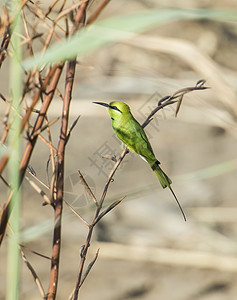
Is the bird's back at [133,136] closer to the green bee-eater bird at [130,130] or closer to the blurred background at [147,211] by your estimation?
the green bee-eater bird at [130,130]

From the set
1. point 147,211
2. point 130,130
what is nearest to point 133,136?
point 130,130

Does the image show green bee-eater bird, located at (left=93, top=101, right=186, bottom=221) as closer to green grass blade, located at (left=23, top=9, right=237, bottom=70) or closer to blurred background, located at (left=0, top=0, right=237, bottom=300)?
blurred background, located at (left=0, top=0, right=237, bottom=300)

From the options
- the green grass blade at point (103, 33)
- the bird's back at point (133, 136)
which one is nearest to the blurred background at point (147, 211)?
the bird's back at point (133, 136)

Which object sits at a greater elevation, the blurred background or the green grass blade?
the blurred background

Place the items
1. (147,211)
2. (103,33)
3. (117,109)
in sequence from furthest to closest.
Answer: (147,211) → (117,109) → (103,33)

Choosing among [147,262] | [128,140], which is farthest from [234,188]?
[128,140]

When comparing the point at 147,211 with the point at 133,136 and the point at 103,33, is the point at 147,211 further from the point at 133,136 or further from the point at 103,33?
the point at 103,33

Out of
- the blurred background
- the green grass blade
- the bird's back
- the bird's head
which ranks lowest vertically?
the green grass blade

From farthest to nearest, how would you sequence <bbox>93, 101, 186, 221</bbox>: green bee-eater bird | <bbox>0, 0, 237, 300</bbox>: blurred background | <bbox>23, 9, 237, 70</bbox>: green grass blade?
1. <bbox>0, 0, 237, 300</bbox>: blurred background
2. <bbox>93, 101, 186, 221</bbox>: green bee-eater bird
3. <bbox>23, 9, 237, 70</bbox>: green grass blade

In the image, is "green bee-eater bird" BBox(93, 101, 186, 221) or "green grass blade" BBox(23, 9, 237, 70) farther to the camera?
"green bee-eater bird" BBox(93, 101, 186, 221)

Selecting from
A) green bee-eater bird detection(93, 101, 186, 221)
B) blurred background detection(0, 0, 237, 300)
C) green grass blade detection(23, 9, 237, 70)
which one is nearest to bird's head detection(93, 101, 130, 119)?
green bee-eater bird detection(93, 101, 186, 221)

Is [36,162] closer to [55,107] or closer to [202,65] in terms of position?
[55,107]

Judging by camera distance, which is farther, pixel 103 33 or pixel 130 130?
pixel 130 130

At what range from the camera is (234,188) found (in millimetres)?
3746
